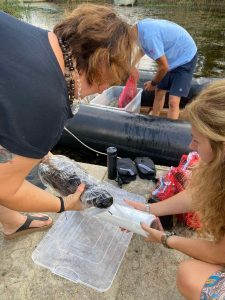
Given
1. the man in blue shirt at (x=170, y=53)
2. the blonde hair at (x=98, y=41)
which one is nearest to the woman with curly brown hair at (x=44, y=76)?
the blonde hair at (x=98, y=41)

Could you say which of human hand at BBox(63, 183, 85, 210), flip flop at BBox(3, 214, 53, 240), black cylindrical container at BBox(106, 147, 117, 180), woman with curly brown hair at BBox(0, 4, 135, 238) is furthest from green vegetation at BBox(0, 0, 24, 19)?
woman with curly brown hair at BBox(0, 4, 135, 238)

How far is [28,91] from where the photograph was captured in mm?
974

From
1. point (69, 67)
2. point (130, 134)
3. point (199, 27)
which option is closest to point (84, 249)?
point (69, 67)

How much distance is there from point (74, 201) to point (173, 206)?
615 mm

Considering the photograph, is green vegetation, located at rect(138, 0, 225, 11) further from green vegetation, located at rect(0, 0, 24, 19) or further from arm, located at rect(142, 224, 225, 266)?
arm, located at rect(142, 224, 225, 266)

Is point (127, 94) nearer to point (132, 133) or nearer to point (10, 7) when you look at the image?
point (132, 133)

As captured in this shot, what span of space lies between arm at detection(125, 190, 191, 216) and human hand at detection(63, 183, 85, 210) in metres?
0.39

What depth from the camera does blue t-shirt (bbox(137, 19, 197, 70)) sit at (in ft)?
9.40

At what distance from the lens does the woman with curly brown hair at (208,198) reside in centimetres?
120

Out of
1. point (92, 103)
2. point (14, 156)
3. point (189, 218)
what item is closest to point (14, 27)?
point (14, 156)

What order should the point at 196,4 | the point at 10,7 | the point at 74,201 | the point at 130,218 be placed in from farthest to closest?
the point at 196,4 < the point at 10,7 < the point at 130,218 < the point at 74,201

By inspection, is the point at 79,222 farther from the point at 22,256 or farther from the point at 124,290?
the point at 124,290

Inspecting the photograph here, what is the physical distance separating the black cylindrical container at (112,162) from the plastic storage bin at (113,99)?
99 centimetres

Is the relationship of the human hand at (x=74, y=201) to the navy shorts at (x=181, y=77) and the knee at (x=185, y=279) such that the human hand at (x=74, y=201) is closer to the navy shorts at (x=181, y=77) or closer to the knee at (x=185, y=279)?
the knee at (x=185, y=279)
